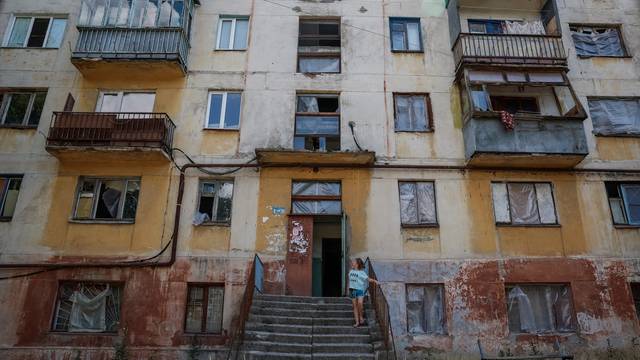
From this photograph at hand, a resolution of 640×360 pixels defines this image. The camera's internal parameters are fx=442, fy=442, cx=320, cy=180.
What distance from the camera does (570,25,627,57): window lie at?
624 inches

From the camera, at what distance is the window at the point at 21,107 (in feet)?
47.8

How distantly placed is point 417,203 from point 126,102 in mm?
10188

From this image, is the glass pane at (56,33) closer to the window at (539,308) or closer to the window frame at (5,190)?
the window frame at (5,190)

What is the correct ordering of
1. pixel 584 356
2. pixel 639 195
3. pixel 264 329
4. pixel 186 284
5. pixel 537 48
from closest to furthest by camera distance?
1. pixel 264 329
2. pixel 584 356
3. pixel 186 284
4. pixel 639 195
5. pixel 537 48

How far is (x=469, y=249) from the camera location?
13.2 m

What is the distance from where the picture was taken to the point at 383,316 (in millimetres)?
10070

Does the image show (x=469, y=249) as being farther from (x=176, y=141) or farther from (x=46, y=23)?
(x=46, y=23)

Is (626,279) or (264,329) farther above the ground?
(626,279)

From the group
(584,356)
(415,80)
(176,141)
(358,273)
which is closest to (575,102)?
(415,80)

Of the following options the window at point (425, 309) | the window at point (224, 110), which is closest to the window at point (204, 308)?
the window at point (224, 110)

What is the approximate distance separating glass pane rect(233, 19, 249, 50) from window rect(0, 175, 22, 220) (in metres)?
8.24

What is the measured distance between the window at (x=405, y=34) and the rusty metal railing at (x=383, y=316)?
349 inches

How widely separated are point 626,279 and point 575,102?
5.62 meters

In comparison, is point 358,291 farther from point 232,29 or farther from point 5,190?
point 5,190
